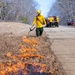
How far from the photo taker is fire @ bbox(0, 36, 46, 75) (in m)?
10.8

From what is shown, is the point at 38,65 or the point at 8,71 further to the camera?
the point at 38,65

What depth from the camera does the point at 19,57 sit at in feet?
44.0

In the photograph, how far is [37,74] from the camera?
10.4 meters

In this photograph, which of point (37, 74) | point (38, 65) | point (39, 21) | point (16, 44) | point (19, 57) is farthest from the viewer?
point (39, 21)

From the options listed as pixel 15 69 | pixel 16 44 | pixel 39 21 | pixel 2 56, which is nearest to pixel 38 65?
pixel 15 69

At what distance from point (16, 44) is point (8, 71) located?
5840 millimetres

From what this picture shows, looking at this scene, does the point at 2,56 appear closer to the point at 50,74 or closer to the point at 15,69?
the point at 15,69

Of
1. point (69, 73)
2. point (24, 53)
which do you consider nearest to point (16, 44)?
point (24, 53)

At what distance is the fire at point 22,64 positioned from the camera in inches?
426

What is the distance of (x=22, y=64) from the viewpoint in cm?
1209

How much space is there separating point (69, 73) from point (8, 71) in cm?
200

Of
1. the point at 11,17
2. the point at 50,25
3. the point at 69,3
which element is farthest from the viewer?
the point at 69,3

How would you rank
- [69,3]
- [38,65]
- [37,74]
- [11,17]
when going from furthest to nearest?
1. [69,3]
2. [11,17]
3. [38,65]
4. [37,74]

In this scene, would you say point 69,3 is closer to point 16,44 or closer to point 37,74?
point 16,44
